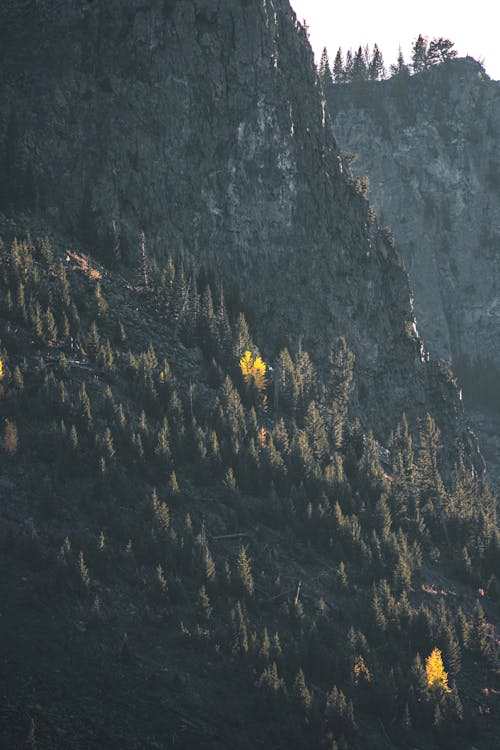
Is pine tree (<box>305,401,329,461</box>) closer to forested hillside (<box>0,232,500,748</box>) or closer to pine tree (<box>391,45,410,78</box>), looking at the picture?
forested hillside (<box>0,232,500,748</box>)

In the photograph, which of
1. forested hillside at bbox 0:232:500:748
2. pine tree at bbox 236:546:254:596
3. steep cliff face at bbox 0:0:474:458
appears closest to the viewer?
forested hillside at bbox 0:232:500:748

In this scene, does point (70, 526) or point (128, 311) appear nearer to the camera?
point (70, 526)

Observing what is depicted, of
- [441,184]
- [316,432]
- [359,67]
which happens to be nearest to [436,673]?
[316,432]

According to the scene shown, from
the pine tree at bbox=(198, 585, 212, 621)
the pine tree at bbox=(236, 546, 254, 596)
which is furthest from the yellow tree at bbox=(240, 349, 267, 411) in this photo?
the pine tree at bbox=(198, 585, 212, 621)

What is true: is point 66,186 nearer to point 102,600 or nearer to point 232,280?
point 232,280

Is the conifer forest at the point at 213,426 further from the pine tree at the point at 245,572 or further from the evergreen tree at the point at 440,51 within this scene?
the evergreen tree at the point at 440,51

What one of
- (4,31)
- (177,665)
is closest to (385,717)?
(177,665)

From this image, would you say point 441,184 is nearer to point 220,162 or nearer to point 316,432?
point 220,162
